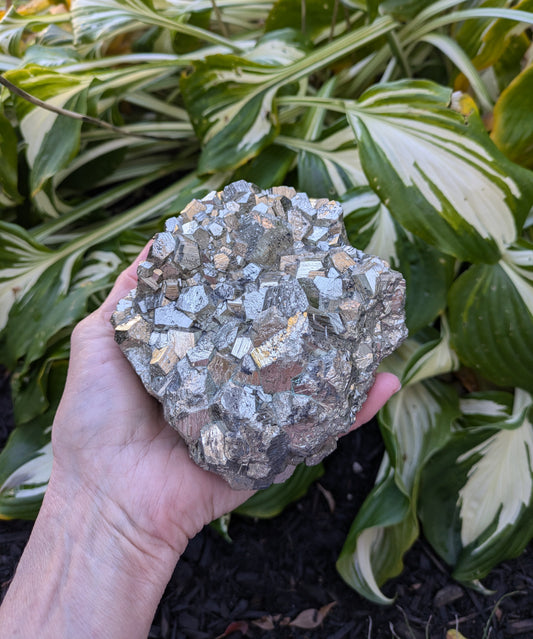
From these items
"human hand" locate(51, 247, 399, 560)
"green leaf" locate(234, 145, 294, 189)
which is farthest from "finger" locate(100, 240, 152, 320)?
"green leaf" locate(234, 145, 294, 189)

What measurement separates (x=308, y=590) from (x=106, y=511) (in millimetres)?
461

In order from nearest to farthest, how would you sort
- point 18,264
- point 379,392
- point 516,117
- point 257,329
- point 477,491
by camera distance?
point 257,329, point 379,392, point 516,117, point 477,491, point 18,264

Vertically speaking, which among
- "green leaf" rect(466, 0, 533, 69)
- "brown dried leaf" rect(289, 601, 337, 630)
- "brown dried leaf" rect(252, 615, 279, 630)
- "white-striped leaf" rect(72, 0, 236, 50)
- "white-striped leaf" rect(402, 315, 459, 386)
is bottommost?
"brown dried leaf" rect(252, 615, 279, 630)

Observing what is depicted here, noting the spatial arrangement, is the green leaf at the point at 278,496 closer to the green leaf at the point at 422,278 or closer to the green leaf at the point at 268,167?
the green leaf at the point at 422,278

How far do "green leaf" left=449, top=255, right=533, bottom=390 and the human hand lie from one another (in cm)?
47

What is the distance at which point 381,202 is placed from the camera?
31.5 inches

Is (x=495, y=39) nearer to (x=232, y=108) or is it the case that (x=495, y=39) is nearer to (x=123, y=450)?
(x=232, y=108)

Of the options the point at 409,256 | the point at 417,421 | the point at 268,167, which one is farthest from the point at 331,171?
the point at 417,421

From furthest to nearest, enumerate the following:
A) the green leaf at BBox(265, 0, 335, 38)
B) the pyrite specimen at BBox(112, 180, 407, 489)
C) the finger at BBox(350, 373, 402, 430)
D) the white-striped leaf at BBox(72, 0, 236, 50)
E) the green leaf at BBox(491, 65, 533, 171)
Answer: the green leaf at BBox(265, 0, 335, 38) < the white-striped leaf at BBox(72, 0, 236, 50) < the green leaf at BBox(491, 65, 533, 171) < the finger at BBox(350, 373, 402, 430) < the pyrite specimen at BBox(112, 180, 407, 489)

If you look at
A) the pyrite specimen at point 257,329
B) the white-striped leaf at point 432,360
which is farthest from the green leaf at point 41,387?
the white-striped leaf at point 432,360

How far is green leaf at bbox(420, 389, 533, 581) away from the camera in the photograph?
952 millimetres

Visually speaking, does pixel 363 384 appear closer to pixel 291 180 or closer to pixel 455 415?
pixel 455 415

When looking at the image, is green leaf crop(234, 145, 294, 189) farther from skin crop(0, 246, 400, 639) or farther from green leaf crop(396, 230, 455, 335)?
skin crop(0, 246, 400, 639)

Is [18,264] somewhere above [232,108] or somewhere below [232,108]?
below
